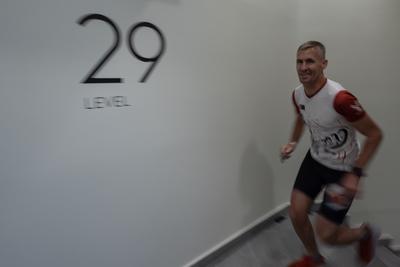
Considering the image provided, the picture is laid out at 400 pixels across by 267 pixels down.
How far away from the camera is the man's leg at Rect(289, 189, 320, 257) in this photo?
1.86 m

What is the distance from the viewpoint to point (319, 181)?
1.92 metres

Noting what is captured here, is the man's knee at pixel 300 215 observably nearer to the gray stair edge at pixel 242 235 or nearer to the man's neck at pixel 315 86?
the gray stair edge at pixel 242 235

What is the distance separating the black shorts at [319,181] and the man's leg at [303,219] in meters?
0.05

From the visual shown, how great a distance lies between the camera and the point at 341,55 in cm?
271

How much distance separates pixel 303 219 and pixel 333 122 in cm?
62

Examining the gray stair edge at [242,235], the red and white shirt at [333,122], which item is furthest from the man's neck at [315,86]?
the gray stair edge at [242,235]

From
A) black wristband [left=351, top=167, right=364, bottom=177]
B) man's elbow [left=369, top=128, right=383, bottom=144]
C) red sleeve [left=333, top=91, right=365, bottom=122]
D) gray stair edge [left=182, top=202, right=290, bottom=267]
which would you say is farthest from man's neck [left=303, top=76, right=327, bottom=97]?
gray stair edge [left=182, top=202, right=290, bottom=267]

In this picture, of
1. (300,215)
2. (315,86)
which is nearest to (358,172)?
(300,215)

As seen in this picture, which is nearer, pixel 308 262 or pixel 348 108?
pixel 348 108

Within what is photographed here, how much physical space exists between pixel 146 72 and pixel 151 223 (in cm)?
82

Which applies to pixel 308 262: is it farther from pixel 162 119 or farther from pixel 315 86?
pixel 162 119

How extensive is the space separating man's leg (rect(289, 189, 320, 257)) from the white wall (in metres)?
0.49

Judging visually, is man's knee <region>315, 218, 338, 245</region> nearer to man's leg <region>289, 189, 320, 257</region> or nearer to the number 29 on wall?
man's leg <region>289, 189, 320, 257</region>

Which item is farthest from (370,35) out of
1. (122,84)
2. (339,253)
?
(122,84)
